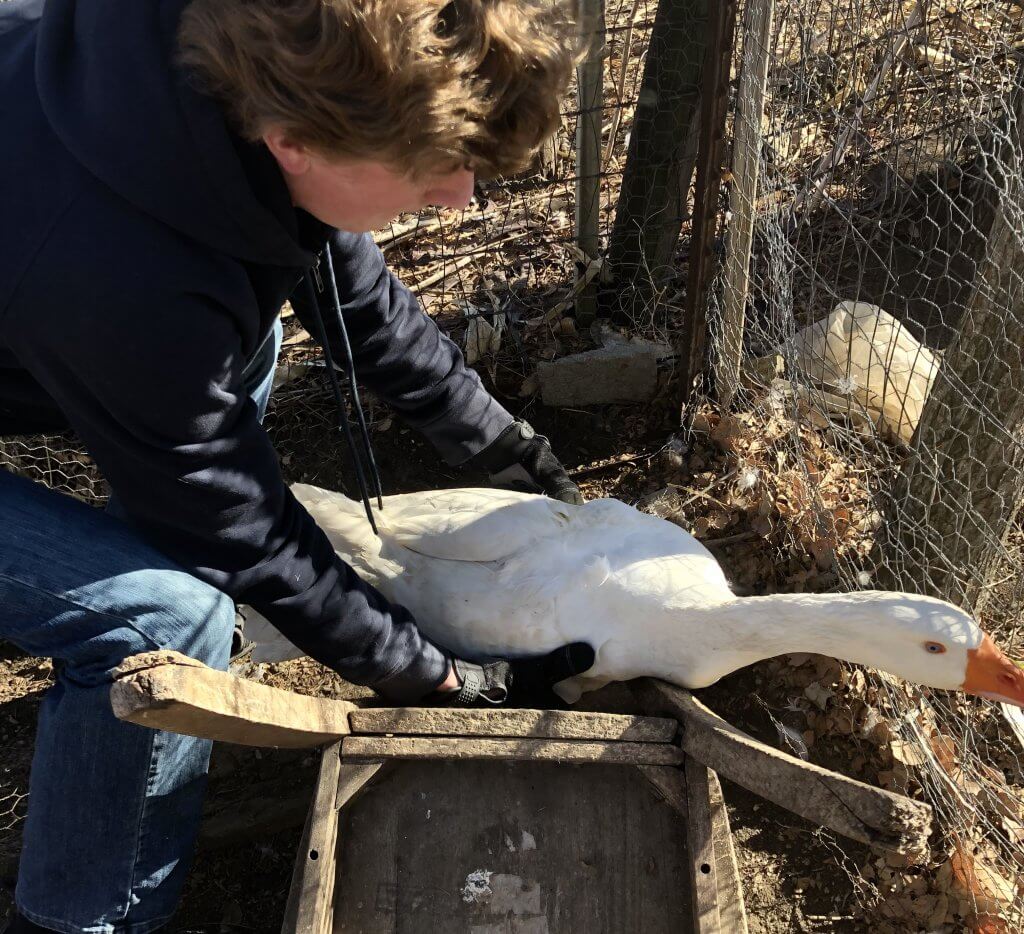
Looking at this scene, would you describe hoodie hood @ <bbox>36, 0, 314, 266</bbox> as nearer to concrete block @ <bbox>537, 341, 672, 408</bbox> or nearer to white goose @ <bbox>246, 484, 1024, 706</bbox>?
white goose @ <bbox>246, 484, 1024, 706</bbox>

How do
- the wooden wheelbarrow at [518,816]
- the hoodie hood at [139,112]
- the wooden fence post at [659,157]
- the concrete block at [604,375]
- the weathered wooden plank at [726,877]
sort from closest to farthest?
the hoodie hood at [139,112], the weathered wooden plank at [726,877], the wooden wheelbarrow at [518,816], the wooden fence post at [659,157], the concrete block at [604,375]

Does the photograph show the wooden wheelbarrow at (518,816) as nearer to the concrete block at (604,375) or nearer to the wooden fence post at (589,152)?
the concrete block at (604,375)

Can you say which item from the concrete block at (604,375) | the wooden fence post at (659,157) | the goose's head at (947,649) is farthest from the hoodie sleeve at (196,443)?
the wooden fence post at (659,157)

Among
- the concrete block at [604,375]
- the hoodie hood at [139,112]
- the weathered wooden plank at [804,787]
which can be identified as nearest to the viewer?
the hoodie hood at [139,112]

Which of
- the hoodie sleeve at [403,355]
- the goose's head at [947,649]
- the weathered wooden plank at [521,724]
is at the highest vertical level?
the hoodie sleeve at [403,355]

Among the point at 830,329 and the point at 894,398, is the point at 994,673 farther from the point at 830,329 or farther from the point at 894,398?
the point at 830,329

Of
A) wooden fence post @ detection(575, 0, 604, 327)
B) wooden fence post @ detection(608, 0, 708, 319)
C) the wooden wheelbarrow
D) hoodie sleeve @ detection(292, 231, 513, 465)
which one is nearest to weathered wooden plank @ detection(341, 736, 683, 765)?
the wooden wheelbarrow

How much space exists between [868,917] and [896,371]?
166 centimetres

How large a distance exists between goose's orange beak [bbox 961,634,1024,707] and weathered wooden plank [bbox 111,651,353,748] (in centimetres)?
136

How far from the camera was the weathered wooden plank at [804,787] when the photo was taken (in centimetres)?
157

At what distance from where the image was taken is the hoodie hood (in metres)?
1.18

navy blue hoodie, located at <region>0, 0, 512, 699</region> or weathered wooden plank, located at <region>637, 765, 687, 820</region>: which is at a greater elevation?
navy blue hoodie, located at <region>0, 0, 512, 699</region>

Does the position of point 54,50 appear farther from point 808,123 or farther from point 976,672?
point 808,123

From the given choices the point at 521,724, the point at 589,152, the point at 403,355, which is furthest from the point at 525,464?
the point at 589,152
